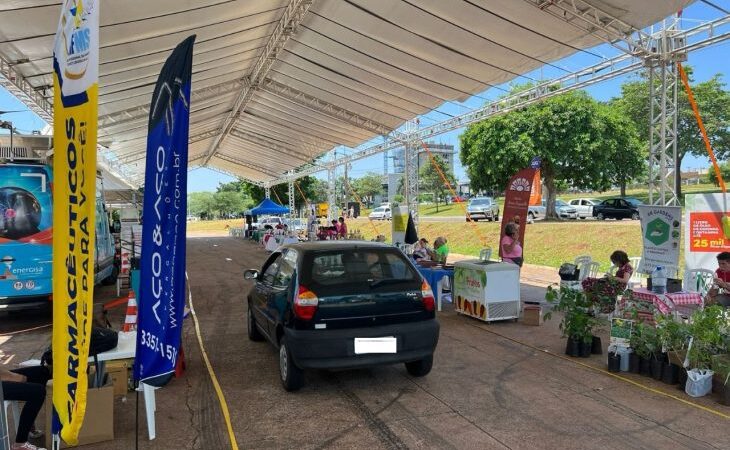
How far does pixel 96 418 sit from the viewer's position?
12.6 feet

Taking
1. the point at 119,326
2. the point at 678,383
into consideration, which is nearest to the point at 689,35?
the point at 678,383

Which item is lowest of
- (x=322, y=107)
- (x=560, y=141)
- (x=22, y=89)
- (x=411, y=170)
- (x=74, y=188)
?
(x=74, y=188)

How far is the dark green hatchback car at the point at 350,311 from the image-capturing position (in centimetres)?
441

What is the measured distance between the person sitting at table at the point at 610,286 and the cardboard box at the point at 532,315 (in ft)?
2.47

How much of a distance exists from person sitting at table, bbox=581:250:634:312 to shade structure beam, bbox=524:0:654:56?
11.0 feet

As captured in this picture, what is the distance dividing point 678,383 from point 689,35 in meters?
5.67

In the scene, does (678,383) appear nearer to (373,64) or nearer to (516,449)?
(516,449)

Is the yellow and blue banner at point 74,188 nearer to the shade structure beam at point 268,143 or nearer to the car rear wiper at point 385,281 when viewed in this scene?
the car rear wiper at point 385,281

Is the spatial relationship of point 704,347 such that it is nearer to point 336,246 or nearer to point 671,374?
point 671,374

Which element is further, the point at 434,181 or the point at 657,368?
the point at 434,181

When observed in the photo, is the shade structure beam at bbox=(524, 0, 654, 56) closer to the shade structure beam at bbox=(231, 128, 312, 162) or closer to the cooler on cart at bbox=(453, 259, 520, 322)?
the cooler on cart at bbox=(453, 259, 520, 322)

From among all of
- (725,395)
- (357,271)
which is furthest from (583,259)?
(357,271)

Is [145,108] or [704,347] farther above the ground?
[145,108]

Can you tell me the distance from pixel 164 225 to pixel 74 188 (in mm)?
755
